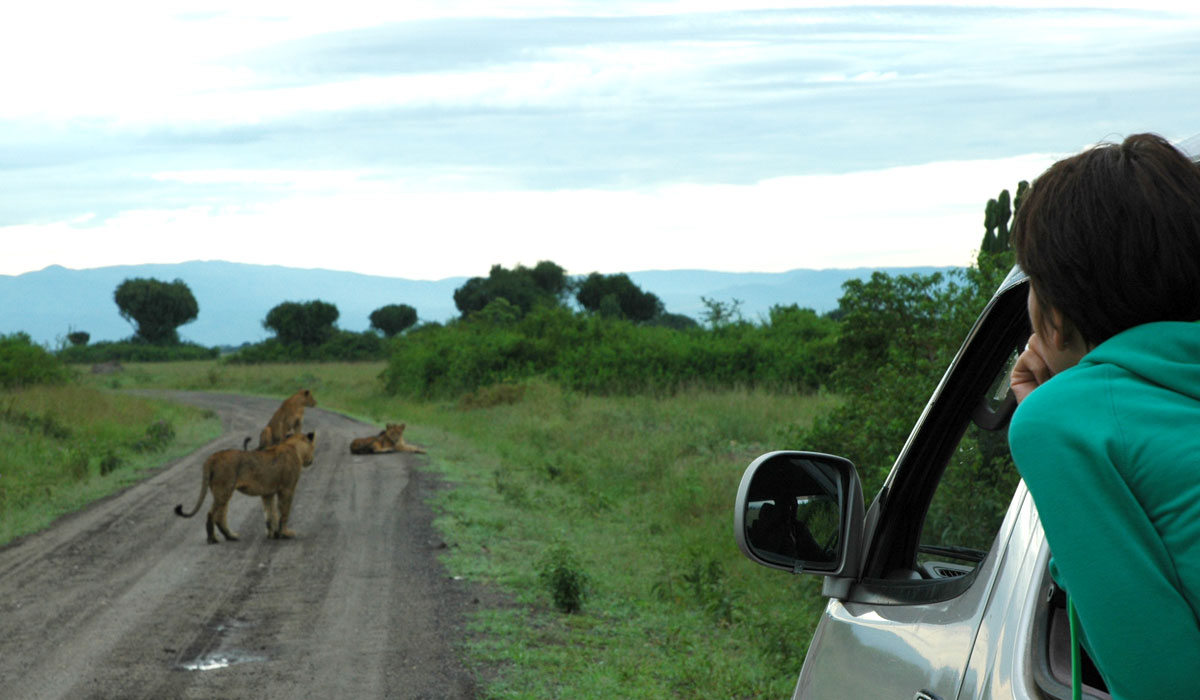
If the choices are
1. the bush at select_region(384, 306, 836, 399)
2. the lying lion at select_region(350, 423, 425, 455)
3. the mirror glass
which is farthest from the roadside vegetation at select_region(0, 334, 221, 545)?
the mirror glass

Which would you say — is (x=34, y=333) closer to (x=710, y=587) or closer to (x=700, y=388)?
(x=700, y=388)

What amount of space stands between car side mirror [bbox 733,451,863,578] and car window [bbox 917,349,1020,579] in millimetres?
211

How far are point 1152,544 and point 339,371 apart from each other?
5120cm

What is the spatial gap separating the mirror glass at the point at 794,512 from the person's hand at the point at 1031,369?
84 cm

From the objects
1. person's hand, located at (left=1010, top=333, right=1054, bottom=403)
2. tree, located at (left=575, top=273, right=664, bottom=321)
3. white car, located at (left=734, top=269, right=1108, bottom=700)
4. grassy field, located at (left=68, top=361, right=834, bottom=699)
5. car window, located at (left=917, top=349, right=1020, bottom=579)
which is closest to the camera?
person's hand, located at (left=1010, top=333, right=1054, bottom=403)

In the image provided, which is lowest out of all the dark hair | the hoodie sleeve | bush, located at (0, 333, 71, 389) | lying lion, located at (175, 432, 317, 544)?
lying lion, located at (175, 432, 317, 544)

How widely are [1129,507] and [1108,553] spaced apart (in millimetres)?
50

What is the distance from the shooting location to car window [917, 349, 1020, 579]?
213 cm

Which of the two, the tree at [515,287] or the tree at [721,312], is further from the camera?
the tree at [515,287]

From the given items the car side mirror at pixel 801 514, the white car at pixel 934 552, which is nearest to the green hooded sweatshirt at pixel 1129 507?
the white car at pixel 934 552

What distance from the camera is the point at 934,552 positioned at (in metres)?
2.49

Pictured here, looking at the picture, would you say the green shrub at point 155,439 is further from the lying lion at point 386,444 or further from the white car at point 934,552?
the white car at point 934,552

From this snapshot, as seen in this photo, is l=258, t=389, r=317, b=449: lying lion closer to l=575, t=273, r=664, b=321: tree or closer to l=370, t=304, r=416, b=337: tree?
l=575, t=273, r=664, b=321: tree

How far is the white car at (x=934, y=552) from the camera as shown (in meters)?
1.58
